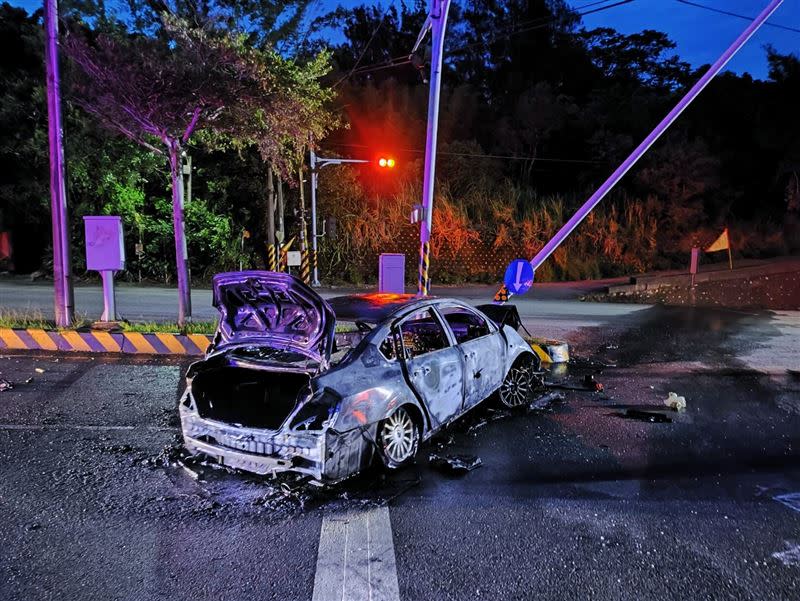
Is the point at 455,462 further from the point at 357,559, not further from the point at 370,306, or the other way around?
the point at 357,559

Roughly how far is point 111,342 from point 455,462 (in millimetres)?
6570

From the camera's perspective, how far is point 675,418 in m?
6.55

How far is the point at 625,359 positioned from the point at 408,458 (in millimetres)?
6159

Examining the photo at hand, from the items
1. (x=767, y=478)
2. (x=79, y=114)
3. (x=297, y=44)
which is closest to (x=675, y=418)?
(x=767, y=478)

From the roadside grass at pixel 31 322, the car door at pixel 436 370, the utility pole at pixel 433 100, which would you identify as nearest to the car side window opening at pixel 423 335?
the car door at pixel 436 370

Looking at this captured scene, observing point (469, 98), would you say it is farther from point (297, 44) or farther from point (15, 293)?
point (15, 293)

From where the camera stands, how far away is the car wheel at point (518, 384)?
22.1 ft

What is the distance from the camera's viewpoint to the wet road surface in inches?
130

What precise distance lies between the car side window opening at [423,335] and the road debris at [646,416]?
2348mm

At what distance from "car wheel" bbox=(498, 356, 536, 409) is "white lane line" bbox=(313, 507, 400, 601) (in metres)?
2.91

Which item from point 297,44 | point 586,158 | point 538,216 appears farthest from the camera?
point 586,158

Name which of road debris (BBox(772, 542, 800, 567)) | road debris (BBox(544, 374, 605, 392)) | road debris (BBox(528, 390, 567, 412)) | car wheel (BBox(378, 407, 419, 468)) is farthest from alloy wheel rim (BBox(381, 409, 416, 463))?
road debris (BBox(544, 374, 605, 392))

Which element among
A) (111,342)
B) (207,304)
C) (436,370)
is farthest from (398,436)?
(207,304)

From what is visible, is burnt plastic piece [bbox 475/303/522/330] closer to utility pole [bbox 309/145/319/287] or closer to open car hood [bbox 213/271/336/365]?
open car hood [bbox 213/271/336/365]
